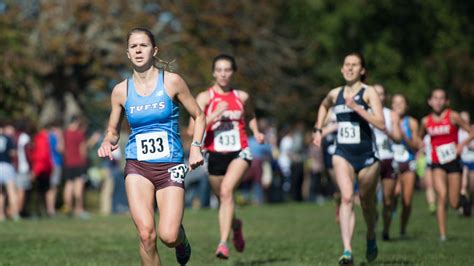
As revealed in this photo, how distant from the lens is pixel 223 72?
13.2 m

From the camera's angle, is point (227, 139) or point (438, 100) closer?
point (227, 139)

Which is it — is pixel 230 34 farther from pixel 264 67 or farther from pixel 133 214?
pixel 133 214

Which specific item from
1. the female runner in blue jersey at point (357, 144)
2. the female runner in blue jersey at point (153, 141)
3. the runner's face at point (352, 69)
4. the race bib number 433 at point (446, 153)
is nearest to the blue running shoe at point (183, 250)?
the female runner in blue jersey at point (153, 141)

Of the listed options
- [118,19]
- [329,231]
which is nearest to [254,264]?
[329,231]

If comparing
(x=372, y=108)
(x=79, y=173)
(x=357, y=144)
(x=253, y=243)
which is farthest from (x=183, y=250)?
(x=79, y=173)

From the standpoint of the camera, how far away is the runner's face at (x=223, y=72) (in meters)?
13.2

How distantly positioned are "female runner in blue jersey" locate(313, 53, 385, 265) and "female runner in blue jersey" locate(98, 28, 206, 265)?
9.65ft

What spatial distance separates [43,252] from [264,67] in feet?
101

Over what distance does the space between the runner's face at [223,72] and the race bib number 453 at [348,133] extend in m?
1.75

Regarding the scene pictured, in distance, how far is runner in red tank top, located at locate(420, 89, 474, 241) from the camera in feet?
51.7

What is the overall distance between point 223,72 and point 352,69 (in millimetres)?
1807

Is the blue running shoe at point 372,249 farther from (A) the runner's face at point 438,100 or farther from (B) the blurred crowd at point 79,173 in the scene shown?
(B) the blurred crowd at point 79,173

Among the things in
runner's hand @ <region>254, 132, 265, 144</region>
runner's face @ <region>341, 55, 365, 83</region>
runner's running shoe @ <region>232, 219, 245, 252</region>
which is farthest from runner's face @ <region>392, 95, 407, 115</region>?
runner's face @ <region>341, 55, 365, 83</region>

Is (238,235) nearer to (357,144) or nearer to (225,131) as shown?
(225,131)
